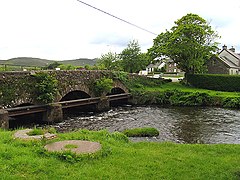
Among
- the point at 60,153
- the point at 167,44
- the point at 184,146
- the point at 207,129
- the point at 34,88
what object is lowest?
the point at 207,129

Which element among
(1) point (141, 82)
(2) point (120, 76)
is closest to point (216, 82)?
(1) point (141, 82)

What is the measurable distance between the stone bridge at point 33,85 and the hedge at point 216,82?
14311mm

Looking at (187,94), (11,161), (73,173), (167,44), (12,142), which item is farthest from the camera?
(167,44)

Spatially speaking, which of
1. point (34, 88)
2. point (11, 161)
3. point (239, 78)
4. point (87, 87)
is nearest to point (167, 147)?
point (11, 161)

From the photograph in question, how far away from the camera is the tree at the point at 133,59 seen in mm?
61562

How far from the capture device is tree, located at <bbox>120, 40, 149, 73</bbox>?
61.6 metres

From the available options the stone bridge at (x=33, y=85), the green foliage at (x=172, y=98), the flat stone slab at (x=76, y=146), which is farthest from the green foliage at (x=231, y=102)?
the flat stone slab at (x=76, y=146)

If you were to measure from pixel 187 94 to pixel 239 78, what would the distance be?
29.3 ft

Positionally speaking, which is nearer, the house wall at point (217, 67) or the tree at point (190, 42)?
the tree at point (190, 42)

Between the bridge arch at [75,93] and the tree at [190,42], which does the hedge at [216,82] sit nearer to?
the tree at [190,42]

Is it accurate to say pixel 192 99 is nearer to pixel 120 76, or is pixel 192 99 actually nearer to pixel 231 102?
pixel 231 102

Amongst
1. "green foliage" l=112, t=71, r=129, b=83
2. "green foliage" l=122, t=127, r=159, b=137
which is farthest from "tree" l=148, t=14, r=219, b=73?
"green foliage" l=122, t=127, r=159, b=137

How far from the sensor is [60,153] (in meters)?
7.11

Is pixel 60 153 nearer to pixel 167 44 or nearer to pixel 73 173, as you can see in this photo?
pixel 73 173
